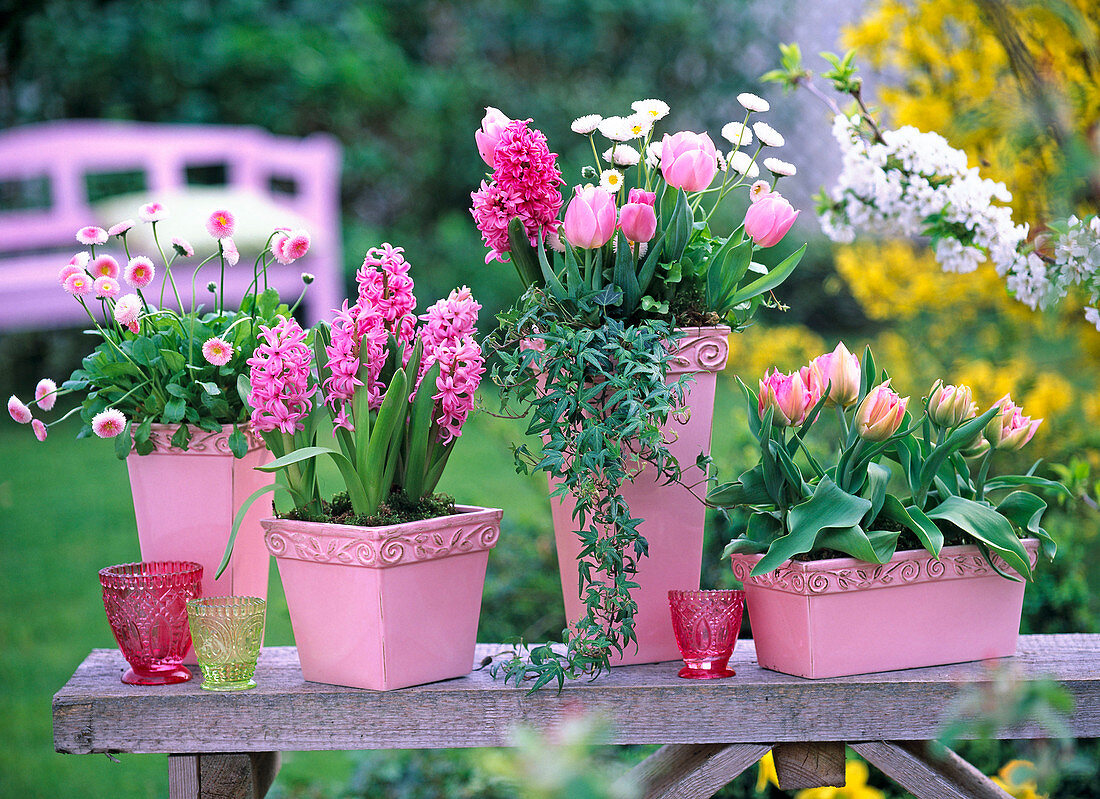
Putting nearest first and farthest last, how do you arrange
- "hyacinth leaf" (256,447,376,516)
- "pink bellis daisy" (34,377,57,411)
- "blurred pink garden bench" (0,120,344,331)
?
"hyacinth leaf" (256,447,376,516) < "pink bellis daisy" (34,377,57,411) < "blurred pink garden bench" (0,120,344,331)

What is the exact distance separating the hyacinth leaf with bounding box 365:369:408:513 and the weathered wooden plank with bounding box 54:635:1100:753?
0.69 feet

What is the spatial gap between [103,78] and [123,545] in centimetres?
296

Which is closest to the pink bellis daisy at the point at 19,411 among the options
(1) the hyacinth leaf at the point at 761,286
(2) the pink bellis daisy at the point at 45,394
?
(2) the pink bellis daisy at the point at 45,394

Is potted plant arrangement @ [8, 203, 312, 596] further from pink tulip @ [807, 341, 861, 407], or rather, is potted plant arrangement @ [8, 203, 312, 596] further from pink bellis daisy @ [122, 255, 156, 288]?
pink tulip @ [807, 341, 861, 407]

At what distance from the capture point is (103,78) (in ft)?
17.5

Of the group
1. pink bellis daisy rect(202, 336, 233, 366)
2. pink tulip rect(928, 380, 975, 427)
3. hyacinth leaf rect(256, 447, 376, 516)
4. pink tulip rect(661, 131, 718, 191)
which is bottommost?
hyacinth leaf rect(256, 447, 376, 516)

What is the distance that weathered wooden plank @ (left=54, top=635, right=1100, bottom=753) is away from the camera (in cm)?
107

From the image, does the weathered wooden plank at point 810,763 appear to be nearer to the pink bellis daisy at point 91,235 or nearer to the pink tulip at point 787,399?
the pink tulip at point 787,399

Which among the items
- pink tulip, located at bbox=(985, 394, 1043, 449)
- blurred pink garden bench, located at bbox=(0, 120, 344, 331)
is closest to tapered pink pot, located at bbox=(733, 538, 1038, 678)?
pink tulip, located at bbox=(985, 394, 1043, 449)

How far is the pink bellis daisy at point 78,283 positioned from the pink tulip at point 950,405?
0.92m

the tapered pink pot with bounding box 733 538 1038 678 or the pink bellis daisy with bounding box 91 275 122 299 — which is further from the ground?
the pink bellis daisy with bounding box 91 275 122 299

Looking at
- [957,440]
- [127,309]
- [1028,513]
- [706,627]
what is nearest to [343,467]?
[127,309]

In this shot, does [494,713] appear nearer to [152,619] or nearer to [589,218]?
[152,619]

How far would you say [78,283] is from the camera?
3.66ft
